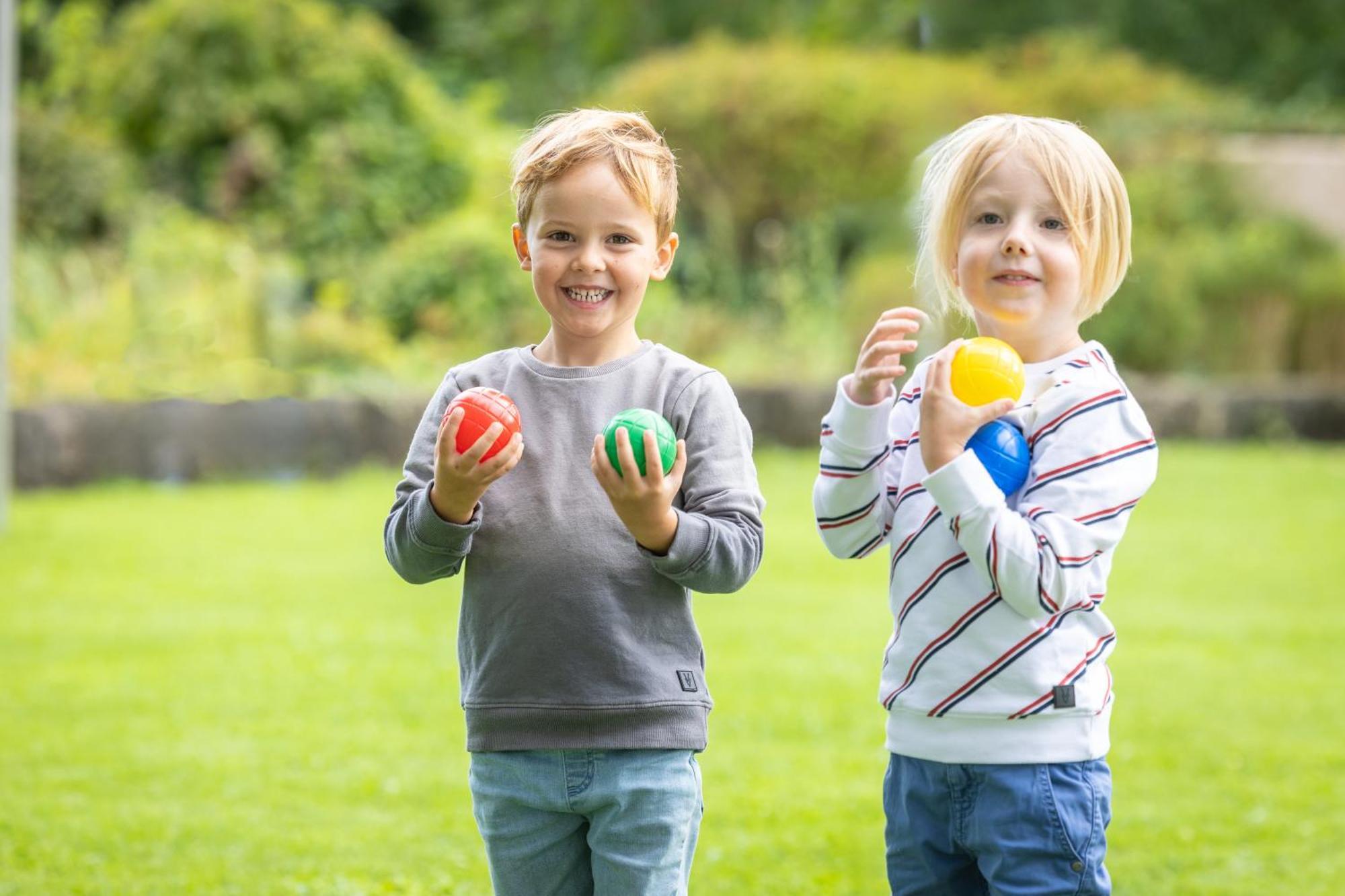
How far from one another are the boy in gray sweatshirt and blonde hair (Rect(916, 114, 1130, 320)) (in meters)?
0.45

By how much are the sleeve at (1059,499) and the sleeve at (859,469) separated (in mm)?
199

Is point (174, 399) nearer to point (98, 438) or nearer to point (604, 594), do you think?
point (98, 438)

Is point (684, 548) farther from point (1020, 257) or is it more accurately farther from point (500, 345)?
Result: point (500, 345)

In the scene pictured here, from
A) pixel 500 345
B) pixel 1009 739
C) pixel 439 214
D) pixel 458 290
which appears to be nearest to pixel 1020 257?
pixel 1009 739

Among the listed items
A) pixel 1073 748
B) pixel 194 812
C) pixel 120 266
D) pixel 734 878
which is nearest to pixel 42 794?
pixel 194 812

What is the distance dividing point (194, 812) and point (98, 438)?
6516 millimetres

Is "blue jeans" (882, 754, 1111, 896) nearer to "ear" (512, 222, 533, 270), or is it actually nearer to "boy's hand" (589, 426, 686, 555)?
"boy's hand" (589, 426, 686, 555)

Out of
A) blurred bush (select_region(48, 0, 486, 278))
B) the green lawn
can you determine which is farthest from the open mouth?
blurred bush (select_region(48, 0, 486, 278))

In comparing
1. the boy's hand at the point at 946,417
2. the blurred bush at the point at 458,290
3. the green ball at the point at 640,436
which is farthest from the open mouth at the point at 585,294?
the blurred bush at the point at 458,290

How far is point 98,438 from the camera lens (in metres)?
10.8

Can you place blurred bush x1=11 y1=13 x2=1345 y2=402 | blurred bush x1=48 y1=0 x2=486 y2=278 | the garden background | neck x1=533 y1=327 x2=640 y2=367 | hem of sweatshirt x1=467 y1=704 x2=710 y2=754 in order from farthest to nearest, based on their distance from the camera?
blurred bush x1=48 y1=0 x2=486 y2=278, blurred bush x1=11 y1=13 x2=1345 y2=402, the garden background, neck x1=533 y1=327 x2=640 y2=367, hem of sweatshirt x1=467 y1=704 x2=710 y2=754

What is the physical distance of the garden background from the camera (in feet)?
16.0

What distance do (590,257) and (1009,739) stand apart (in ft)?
3.21

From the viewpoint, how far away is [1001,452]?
2533 millimetres
